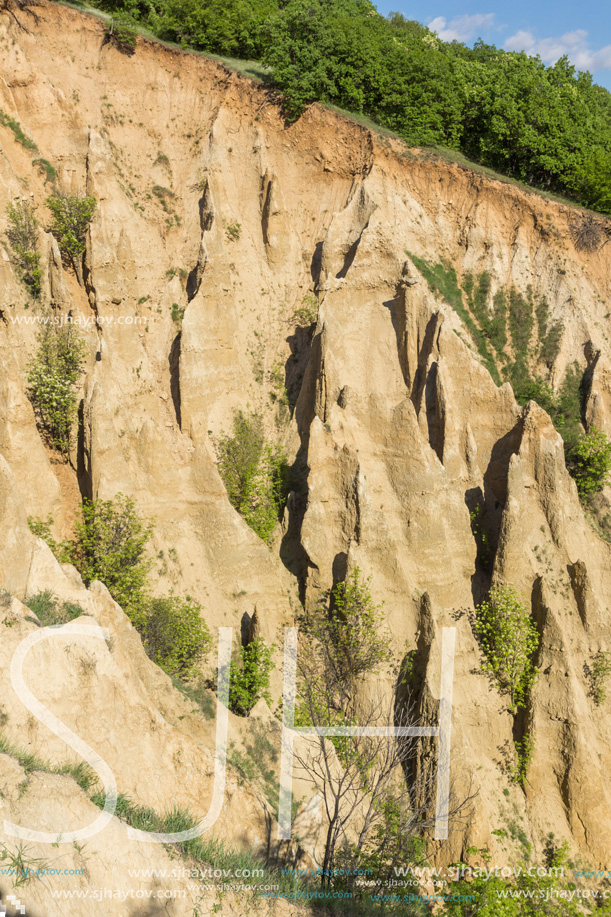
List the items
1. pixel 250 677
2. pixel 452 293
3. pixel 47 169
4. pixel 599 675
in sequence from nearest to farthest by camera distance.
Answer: pixel 250 677 → pixel 599 675 → pixel 47 169 → pixel 452 293

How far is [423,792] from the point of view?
58.5 feet

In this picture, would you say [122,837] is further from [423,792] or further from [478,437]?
[478,437]

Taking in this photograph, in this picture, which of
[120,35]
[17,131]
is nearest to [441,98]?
[120,35]

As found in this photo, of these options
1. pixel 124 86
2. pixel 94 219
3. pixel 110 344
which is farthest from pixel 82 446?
pixel 124 86

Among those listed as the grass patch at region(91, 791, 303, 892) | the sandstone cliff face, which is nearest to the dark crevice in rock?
the sandstone cliff face

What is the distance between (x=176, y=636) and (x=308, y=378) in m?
11.7

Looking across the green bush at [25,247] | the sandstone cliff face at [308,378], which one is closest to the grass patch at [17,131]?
the sandstone cliff face at [308,378]

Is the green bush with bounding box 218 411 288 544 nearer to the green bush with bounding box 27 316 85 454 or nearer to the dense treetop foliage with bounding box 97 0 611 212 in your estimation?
the green bush with bounding box 27 316 85 454

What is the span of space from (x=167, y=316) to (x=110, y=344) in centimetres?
316

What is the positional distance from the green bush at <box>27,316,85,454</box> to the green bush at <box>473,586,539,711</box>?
1596cm

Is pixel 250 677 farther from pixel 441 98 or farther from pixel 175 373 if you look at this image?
pixel 441 98

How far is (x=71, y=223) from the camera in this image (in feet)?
83.0

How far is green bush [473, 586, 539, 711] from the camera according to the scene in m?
19.7

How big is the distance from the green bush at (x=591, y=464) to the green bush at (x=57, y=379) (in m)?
19.3
